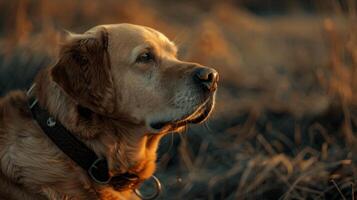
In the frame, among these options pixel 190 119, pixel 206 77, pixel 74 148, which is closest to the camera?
pixel 74 148

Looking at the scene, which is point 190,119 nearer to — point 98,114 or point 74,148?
point 98,114

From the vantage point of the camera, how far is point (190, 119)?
4.34 metres

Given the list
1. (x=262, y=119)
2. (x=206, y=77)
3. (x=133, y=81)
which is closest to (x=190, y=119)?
(x=206, y=77)

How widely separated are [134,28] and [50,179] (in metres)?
1.17

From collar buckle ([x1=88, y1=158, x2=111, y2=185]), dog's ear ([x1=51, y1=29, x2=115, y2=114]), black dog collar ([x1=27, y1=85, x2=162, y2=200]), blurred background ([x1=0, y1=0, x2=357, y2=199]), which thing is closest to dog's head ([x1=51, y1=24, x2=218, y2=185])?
dog's ear ([x1=51, y1=29, x2=115, y2=114])

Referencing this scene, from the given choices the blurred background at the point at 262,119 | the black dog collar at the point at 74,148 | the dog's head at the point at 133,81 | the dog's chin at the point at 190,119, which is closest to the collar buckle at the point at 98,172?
the black dog collar at the point at 74,148

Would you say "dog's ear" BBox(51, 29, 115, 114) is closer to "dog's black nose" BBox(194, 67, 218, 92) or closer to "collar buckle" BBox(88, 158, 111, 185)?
"collar buckle" BBox(88, 158, 111, 185)

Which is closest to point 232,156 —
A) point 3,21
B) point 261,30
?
point 3,21

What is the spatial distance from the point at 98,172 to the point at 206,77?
2.91ft

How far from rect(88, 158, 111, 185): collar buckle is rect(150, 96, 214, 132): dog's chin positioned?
410 mm

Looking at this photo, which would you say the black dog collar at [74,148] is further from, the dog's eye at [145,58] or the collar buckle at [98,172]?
the dog's eye at [145,58]

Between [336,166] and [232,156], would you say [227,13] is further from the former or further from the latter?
[336,166]

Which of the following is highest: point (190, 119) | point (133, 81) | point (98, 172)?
point (133, 81)

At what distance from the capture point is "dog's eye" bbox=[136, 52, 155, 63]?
4457mm
